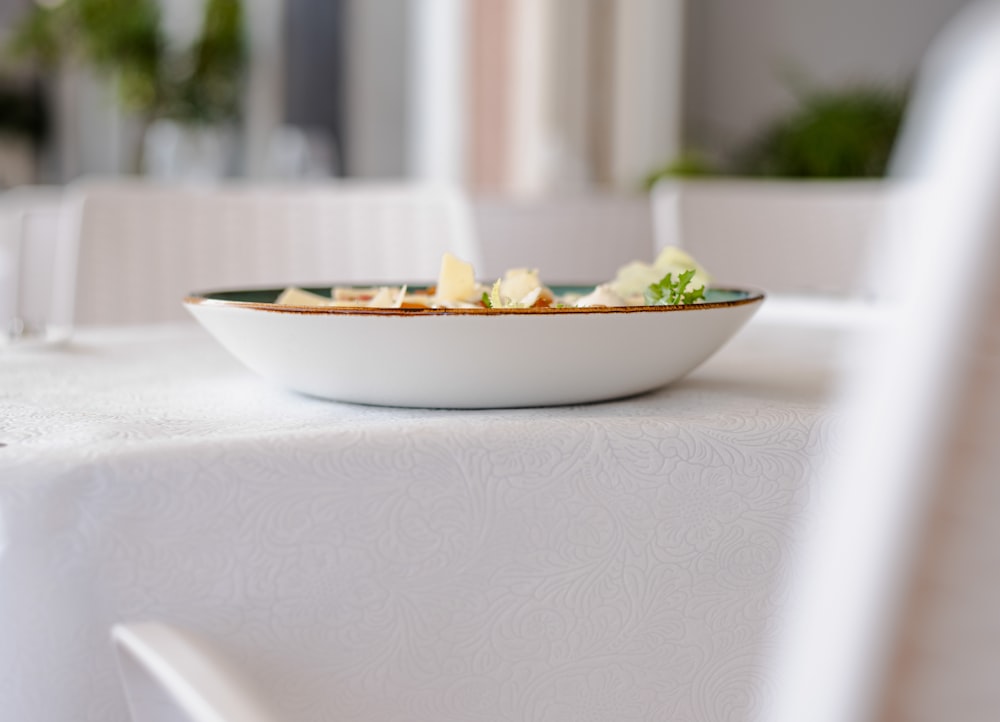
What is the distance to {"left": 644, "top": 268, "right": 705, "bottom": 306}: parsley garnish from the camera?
2.14 feet

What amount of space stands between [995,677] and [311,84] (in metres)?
5.86

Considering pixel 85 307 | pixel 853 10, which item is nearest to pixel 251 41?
pixel 853 10

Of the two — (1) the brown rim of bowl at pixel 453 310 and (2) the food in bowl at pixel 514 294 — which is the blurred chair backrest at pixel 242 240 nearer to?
(2) the food in bowl at pixel 514 294

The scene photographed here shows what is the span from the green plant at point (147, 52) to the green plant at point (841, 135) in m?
2.51

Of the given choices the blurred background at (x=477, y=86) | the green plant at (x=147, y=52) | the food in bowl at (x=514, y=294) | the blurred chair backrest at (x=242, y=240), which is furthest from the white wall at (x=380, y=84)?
the food in bowl at (x=514, y=294)

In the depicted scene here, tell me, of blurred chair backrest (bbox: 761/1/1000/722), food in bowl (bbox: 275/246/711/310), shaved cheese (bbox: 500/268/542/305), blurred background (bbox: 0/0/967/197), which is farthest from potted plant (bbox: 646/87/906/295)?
blurred background (bbox: 0/0/967/197)

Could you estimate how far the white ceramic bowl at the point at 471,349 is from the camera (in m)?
0.56

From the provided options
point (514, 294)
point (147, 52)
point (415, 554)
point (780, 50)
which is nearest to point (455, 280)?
point (514, 294)

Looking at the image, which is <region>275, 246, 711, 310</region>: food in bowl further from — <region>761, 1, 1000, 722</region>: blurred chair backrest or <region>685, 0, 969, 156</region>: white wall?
<region>685, 0, 969, 156</region>: white wall

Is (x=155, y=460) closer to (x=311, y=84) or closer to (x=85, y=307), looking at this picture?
(x=85, y=307)

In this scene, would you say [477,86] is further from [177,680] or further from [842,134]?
[177,680]

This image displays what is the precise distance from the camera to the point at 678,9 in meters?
4.97

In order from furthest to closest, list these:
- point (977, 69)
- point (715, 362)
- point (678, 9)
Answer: point (678, 9) < point (715, 362) < point (977, 69)

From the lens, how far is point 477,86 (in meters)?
4.46
